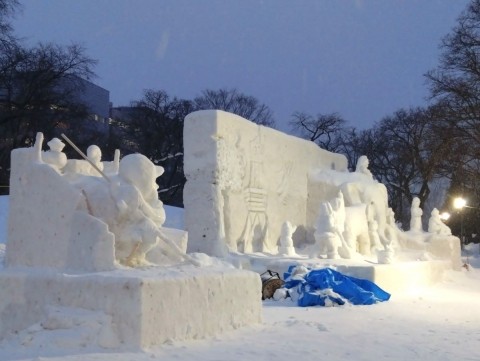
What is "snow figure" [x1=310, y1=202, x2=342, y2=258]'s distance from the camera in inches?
575

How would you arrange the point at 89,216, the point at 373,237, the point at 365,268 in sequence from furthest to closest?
the point at 373,237 → the point at 365,268 → the point at 89,216

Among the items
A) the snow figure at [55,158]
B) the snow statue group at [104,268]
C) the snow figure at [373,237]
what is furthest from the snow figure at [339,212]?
the snow figure at [55,158]

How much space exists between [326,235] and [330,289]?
12.8ft

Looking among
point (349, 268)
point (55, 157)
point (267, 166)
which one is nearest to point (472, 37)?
point (267, 166)

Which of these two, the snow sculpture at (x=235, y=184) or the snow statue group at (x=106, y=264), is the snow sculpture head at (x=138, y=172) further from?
the snow sculpture at (x=235, y=184)

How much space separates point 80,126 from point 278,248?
54.3 feet

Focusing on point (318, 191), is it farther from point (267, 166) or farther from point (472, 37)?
point (472, 37)

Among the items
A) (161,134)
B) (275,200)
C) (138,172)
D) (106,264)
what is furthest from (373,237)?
(161,134)

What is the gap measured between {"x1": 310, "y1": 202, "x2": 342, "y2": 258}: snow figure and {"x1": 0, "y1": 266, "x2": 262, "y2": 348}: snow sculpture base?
7377mm

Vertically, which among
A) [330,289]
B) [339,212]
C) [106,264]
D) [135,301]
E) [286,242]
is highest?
[339,212]

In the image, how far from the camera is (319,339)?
23.1 ft

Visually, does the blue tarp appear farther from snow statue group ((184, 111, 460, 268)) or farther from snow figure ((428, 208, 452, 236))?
snow figure ((428, 208, 452, 236))

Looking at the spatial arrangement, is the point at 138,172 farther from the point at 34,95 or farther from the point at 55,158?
the point at 34,95

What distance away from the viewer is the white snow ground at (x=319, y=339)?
229 inches
